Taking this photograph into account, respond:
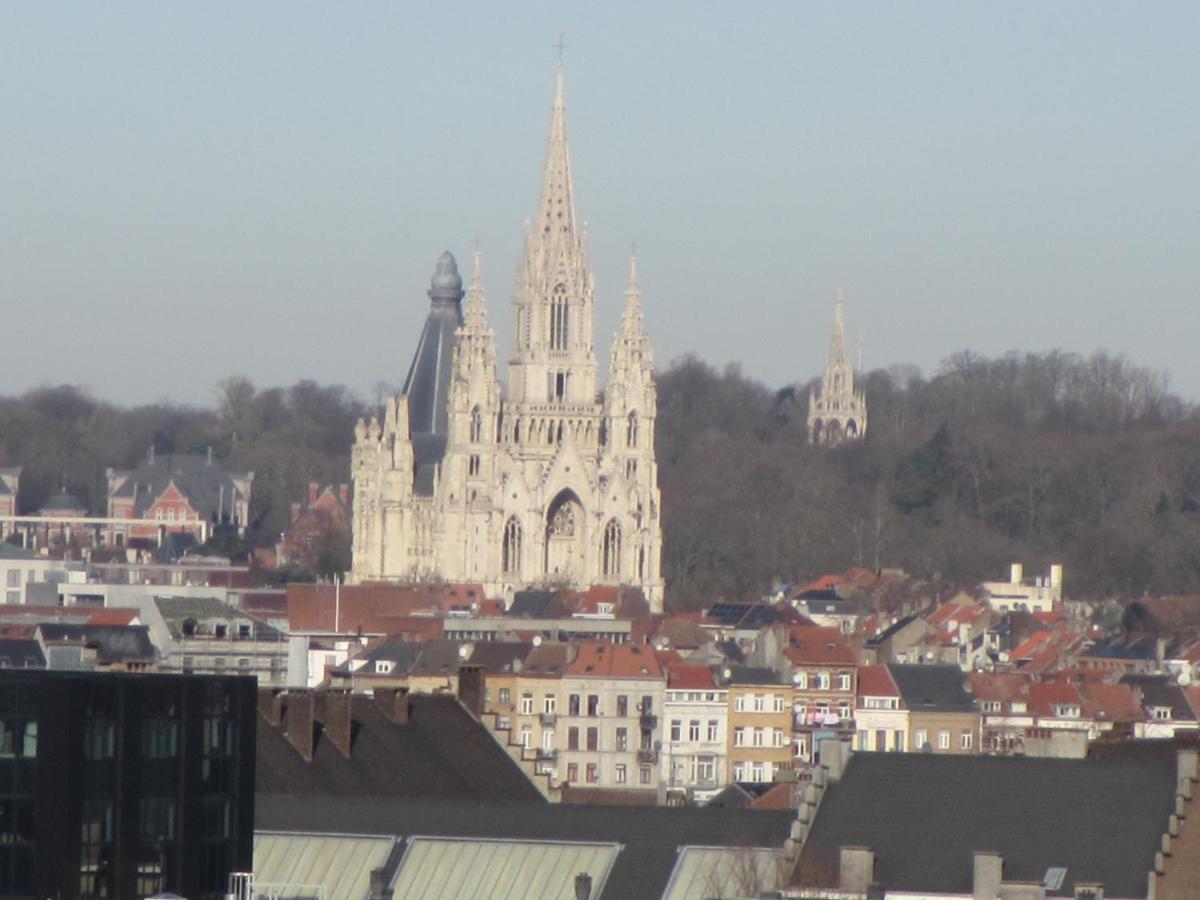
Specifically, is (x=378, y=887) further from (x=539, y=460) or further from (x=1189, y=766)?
(x=539, y=460)

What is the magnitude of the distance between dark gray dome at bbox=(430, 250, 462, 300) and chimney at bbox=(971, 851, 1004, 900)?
124374 mm

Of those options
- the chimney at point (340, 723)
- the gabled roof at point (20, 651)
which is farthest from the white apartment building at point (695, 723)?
the chimney at point (340, 723)

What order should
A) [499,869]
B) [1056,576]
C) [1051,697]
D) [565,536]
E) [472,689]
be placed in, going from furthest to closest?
[1056,576], [565,536], [1051,697], [472,689], [499,869]

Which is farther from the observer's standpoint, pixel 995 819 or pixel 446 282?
pixel 446 282

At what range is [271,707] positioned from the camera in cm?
5231

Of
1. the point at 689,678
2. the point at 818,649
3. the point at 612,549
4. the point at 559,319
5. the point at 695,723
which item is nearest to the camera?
the point at 695,723

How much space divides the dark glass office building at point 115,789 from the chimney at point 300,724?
26.2 feet

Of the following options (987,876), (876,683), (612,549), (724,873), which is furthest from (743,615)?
(987,876)

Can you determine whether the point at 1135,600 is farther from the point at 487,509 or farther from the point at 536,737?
the point at 536,737

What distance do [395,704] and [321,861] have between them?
9.24 m

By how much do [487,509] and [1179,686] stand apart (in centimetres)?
4571

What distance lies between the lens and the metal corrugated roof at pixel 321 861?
148ft

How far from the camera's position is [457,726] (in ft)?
182

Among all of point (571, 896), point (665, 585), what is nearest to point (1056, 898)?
point (571, 896)
